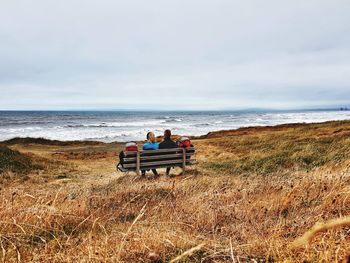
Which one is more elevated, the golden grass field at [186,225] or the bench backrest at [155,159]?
the golden grass field at [186,225]

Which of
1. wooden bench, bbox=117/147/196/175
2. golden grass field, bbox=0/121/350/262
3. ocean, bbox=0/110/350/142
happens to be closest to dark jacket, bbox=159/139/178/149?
wooden bench, bbox=117/147/196/175

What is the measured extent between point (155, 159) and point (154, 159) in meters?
0.03

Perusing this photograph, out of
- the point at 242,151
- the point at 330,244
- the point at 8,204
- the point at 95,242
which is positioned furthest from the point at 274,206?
the point at 242,151

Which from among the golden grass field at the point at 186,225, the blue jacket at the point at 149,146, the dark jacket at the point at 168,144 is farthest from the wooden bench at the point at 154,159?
the golden grass field at the point at 186,225

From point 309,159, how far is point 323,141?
402 cm

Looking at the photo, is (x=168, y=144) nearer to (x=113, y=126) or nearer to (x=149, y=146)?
(x=149, y=146)

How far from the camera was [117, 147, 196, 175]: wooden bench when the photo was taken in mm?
8945

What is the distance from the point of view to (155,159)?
923 centimetres

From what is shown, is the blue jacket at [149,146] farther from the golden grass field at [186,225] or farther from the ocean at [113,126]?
the ocean at [113,126]

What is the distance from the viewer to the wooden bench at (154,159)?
895 centimetres

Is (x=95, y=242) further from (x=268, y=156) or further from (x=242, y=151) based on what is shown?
(x=242, y=151)

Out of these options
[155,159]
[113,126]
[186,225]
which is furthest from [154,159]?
[113,126]

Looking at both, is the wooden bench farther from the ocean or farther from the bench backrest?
the ocean

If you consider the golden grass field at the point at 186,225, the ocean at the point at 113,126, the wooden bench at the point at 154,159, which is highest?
the golden grass field at the point at 186,225
